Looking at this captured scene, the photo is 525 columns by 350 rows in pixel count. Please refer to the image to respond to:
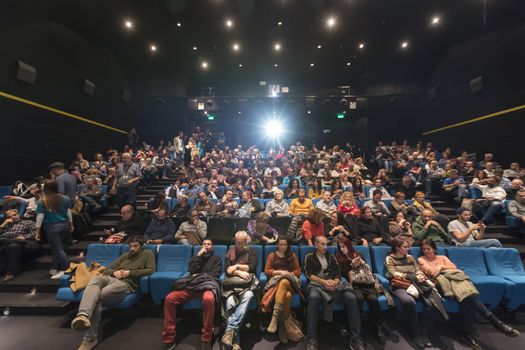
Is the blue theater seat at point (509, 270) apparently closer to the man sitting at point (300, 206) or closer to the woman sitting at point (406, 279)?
the woman sitting at point (406, 279)

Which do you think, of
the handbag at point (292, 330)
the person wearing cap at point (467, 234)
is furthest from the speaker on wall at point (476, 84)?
the handbag at point (292, 330)

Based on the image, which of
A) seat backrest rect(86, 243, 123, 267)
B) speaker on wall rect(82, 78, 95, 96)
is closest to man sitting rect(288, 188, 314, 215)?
seat backrest rect(86, 243, 123, 267)

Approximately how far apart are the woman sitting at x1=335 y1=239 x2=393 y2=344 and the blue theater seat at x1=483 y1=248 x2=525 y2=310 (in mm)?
1455

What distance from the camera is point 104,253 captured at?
3311 mm

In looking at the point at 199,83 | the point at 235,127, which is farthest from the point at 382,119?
the point at 199,83

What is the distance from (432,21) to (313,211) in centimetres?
788

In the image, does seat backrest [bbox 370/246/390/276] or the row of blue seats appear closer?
the row of blue seats

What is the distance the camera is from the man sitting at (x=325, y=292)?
2363 millimetres

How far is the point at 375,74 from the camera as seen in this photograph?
36.7 feet

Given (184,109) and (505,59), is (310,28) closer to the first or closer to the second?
(505,59)

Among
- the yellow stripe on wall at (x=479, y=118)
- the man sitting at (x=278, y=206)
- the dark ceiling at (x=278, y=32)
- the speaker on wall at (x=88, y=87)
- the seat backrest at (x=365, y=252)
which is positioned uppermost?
the dark ceiling at (x=278, y=32)

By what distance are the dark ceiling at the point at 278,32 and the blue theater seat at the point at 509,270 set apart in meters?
6.61

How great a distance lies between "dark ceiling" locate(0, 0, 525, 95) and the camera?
258 inches

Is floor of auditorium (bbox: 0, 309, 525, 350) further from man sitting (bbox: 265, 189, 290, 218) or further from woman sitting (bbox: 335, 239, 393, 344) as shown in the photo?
man sitting (bbox: 265, 189, 290, 218)
